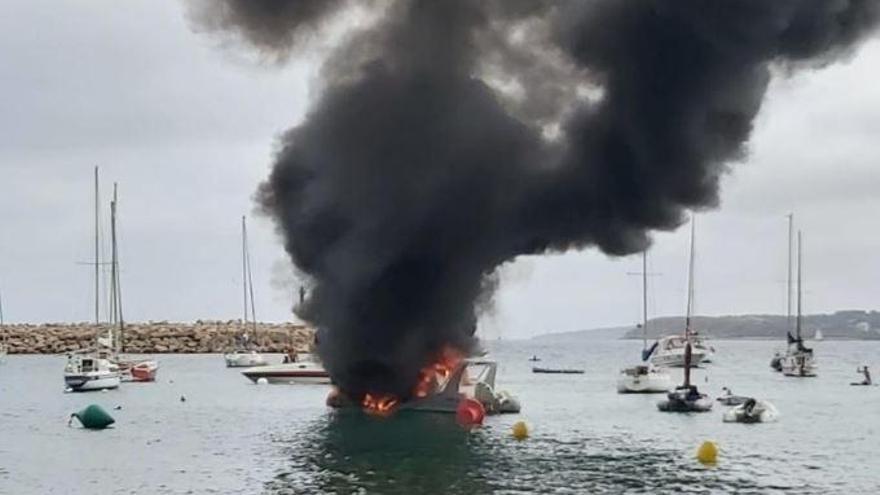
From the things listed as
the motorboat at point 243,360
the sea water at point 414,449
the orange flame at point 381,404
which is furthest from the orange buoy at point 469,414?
the motorboat at point 243,360

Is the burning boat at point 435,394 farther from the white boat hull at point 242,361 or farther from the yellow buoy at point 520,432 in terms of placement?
the white boat hull at point 242,361

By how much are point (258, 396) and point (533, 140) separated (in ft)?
185

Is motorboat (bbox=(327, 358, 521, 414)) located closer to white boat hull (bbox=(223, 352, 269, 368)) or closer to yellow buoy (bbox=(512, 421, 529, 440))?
yellow buoy (bbox=(512, 421, 529, 440))

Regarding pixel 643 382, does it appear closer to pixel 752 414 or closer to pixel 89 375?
pixel 752 414

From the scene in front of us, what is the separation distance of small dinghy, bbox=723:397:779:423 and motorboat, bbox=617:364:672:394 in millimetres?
34803

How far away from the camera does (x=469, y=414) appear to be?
85938mm

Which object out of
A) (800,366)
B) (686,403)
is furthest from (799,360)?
(686,403)

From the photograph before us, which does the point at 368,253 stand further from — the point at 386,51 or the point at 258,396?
the point at 258,396

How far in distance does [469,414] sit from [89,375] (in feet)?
176

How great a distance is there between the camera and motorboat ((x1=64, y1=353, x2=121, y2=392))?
413ft

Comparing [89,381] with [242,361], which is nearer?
[89,381]

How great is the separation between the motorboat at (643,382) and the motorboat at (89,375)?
166ft

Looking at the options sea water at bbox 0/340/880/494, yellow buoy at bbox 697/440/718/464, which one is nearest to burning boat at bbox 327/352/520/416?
sea water at bbox 0/340/880/494

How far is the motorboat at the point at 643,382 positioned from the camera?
131375 mm
